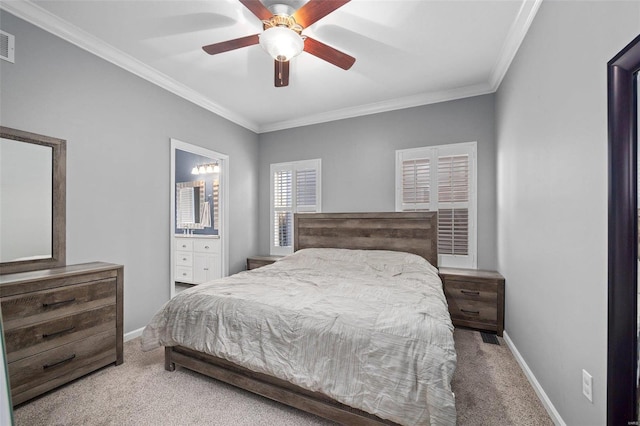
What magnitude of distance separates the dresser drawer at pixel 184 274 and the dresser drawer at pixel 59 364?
8.98 feet

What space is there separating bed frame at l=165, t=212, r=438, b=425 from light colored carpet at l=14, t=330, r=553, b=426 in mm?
107

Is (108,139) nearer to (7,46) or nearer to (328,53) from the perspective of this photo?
(7,46)

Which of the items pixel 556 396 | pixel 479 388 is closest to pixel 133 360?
pixel 479 388

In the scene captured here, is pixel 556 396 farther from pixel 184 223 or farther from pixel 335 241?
pixel 184 223

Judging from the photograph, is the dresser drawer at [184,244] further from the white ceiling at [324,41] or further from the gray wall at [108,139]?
the white ceiling at [324,41]

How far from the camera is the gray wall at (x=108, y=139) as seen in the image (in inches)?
84.7

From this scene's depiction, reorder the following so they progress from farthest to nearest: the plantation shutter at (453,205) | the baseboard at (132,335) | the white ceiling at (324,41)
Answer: the plantation shutter at (453,205) → the baseboard at (132,335) → the white ceiling at (324,41)

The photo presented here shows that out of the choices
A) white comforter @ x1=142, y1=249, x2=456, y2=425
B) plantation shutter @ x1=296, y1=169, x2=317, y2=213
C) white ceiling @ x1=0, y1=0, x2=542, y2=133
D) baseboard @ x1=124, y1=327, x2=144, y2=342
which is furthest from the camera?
plantation shutter @ x1=296, y1=169, x2=317, y2=213

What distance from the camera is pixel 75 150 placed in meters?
2.42

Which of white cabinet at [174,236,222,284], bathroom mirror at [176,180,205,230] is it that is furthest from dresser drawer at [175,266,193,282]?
bathroom mirror at [176,180,205,230]

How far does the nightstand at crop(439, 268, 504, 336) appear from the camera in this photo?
9.49 ft

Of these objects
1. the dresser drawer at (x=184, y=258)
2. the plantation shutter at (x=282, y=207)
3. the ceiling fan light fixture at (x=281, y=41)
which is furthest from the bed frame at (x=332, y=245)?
the ceiling fan light fixture at (x=281, y=41)

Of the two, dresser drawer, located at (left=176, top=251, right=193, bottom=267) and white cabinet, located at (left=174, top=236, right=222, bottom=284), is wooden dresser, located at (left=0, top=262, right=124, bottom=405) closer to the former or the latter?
white cabinet, located at (left=174, top=236, right=222, bottom=284)

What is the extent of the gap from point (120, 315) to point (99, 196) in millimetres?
1123
